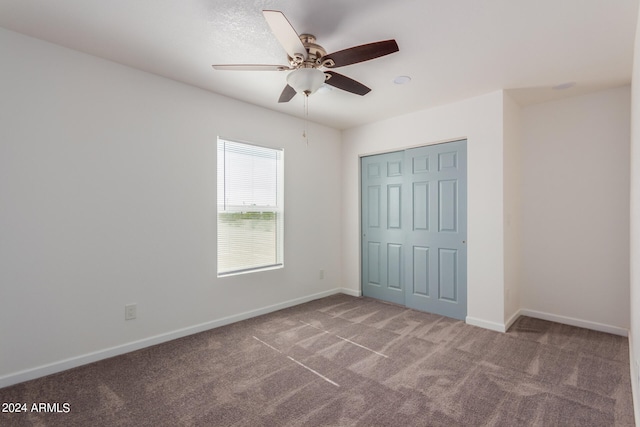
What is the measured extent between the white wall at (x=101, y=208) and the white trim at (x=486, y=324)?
7.88 feet

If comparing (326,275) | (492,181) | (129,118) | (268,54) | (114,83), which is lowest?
(326,275)

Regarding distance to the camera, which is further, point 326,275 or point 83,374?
point 326,275

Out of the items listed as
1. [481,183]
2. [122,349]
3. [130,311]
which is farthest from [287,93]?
[122,349]

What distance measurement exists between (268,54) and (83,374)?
284cm

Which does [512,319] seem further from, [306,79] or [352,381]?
[306,79]

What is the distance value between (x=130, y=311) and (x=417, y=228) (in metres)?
3.20

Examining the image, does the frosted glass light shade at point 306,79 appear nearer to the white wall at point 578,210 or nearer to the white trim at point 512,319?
the white wall at point 578,210

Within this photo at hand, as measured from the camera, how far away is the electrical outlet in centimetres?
269

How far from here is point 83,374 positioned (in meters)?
2.33

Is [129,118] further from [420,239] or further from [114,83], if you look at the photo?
[420,239]

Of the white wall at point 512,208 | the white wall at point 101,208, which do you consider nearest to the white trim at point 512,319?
the white wall at point 512,208

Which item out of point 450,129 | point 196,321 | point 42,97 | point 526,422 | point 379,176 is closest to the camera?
point 526,422

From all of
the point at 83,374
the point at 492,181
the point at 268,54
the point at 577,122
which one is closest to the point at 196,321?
the point at 83,374

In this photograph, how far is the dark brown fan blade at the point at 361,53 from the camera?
1858 millimetres
